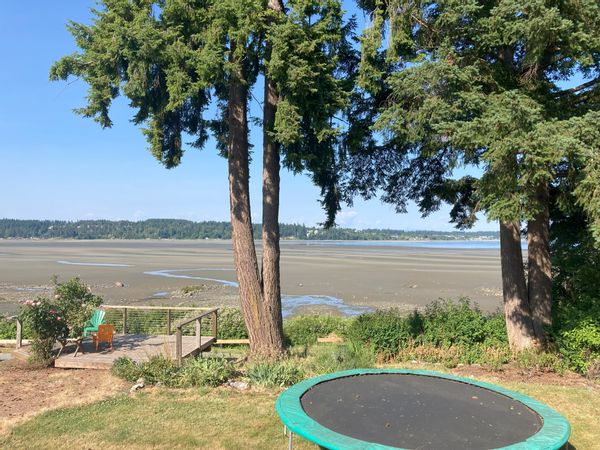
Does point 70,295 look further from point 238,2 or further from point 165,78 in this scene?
point 238,2

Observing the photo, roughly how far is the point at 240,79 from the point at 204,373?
19.4ft

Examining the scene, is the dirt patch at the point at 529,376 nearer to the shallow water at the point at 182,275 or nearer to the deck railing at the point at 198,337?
the deck railing at the point at 198,337

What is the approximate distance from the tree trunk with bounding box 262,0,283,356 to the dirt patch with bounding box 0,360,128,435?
360 centimetres

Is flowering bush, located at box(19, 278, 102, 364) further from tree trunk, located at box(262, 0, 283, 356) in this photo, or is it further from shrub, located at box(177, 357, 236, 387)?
tree trunk, located at box(262, 0, 283, 356)

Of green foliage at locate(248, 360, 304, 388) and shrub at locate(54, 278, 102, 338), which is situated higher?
shrub at locate(54, 278, 102, 338)

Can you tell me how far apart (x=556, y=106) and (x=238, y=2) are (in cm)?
629

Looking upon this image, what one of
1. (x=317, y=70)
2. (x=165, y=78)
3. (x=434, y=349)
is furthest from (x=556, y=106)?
(x=165, y=78)

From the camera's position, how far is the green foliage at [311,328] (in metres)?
13.6

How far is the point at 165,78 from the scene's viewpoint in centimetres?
1037

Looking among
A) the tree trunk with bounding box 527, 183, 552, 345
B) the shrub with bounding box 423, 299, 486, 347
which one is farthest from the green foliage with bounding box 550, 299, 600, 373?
the shrub with bounding box 423, 299, 486, 347

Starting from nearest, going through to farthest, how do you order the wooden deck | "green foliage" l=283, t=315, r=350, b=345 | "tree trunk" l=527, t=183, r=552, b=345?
the wooden deck
"tree trunk" l=527, t=183, r=552, b=345
"green foliage" l=283, t=315, r=350, b=345

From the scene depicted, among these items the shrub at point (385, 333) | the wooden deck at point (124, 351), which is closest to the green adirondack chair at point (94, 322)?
the wooden deck at point (124, 351)

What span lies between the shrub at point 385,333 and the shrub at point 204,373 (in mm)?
3432

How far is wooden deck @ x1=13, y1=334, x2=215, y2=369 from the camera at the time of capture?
30.8ft
